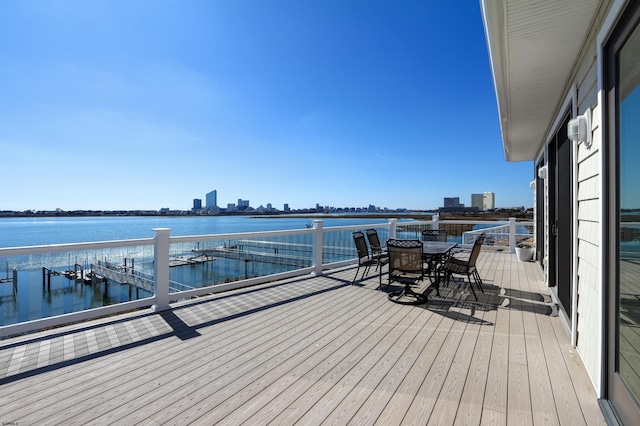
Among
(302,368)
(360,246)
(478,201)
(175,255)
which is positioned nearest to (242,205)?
(478,201)

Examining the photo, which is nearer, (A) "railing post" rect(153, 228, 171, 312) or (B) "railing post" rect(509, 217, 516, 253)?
(A) "railing post" rect(153, 228, 171, 312)

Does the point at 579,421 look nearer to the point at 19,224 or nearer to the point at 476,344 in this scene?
the point at 476,344

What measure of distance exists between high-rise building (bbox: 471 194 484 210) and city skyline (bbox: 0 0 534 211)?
7.88 ft

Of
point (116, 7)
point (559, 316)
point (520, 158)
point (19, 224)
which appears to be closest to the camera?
point (559, 316)

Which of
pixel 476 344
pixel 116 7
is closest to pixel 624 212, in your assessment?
pixel 476 344

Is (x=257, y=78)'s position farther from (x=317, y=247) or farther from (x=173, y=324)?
(x=173, y=324)

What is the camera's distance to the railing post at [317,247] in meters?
5.60

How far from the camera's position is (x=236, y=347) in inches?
104

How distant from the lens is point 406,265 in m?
4.07

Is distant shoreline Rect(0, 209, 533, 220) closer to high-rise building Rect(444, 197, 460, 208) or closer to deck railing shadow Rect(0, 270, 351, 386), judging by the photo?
high-rise building Rect(444, 197, 460, 208)

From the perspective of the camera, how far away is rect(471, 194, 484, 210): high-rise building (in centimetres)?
1529

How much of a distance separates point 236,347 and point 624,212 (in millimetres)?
2888

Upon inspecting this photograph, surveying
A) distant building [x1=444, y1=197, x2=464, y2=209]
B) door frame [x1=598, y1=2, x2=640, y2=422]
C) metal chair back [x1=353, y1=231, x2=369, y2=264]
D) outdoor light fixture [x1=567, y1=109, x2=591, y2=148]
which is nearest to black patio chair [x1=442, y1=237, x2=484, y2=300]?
metal chair back [x1=353, y1=231, x2=369, y2=264]

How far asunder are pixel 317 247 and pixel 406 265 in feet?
6.73
